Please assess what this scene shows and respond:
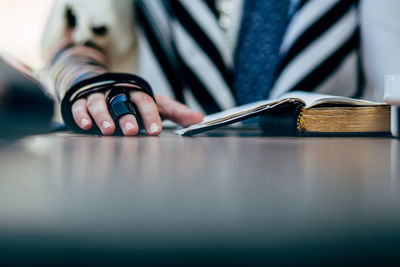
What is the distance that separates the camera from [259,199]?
11cm

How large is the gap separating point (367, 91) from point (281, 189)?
2.92ft

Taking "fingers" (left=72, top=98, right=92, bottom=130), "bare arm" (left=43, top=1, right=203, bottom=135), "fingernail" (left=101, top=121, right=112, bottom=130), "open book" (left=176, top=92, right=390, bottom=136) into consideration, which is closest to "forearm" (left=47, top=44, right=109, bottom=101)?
"bare arm" (left=43, top=1, right=203, bottom=135)

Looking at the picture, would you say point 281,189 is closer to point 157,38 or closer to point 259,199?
point 259,199

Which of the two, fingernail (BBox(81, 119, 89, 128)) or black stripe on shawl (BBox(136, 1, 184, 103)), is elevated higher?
black stripe on shawl (BBox(136, 1, 184, 103))

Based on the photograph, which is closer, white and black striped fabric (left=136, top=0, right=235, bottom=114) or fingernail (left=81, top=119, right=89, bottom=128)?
fingernail (left=81, top=119, right=89, bottom=128)

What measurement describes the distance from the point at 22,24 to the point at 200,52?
1.10m

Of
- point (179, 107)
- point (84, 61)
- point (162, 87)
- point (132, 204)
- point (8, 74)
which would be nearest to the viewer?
point (132, 204)

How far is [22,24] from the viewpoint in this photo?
149 cm

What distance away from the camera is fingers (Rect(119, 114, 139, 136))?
1.42 ft

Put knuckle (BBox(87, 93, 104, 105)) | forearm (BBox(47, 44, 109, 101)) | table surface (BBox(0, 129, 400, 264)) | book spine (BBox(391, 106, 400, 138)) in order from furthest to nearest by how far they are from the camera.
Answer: forearm (BBox(47, 44, 109, 101))
knuckle (BBox(87, 93, 104, 105))
book spine (BBox(391, 106, 400, 138))
table surface (BBox(0, 129, 400, 264))

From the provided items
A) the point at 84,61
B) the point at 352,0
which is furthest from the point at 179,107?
the point at 352,0

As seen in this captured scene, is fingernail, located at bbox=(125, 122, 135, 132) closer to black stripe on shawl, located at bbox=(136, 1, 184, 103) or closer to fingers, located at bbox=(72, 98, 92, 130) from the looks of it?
fingers, located at bbox=(72, 98, 92, 130)

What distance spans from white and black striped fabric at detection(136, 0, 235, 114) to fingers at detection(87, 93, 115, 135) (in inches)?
15.0

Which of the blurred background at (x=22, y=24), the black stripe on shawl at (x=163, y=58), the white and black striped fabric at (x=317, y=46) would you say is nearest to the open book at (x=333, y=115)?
the white and black striped fabric at (x=317, y=46)
